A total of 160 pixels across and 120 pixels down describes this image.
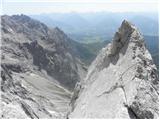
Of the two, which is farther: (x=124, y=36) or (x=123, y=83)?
(x=124, y=36)

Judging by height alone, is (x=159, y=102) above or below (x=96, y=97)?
above

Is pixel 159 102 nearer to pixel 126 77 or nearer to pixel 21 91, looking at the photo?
pixel 126 77

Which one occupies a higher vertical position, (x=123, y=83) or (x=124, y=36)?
(x=124, y=36)

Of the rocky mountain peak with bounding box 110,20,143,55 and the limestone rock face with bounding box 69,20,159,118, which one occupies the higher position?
the rocky mountain peak with bounding box 110,20,143,55

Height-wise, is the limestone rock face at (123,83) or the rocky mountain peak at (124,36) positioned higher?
the rocky mountain peak at (124,36)

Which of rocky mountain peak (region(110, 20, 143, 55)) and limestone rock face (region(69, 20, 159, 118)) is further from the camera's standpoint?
rocky mountain peak (region(110, 20, 143, 55))

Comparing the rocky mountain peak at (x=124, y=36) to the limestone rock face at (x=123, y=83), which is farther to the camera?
the rocky mountain peak at (x=124, y=36)

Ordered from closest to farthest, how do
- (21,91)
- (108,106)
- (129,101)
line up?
(129,101)
(108,106)
(21,91)

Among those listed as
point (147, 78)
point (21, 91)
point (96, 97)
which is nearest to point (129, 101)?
point (147, 78)
